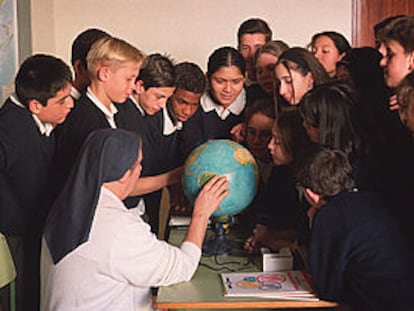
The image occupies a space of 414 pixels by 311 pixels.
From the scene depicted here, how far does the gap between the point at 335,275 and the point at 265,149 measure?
1.39 m

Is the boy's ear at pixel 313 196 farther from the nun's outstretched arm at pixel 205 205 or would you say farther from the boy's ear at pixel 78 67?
the boy's ear at pixel 78 67

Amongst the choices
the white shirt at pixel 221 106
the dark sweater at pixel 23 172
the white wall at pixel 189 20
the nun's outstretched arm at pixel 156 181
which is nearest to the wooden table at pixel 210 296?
the nun's outstretched arm at pixel 156 181

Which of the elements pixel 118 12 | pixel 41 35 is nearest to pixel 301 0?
pixel 118 12

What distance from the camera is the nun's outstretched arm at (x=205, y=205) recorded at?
2.45 metres

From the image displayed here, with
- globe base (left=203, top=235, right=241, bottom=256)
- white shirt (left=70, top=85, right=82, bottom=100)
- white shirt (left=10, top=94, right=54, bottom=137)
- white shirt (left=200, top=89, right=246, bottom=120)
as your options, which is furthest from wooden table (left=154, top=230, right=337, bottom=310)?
white shirt (left=200, top=89, right=246, bottom=120)

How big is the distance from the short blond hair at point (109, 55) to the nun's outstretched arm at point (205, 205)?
90 centimetres

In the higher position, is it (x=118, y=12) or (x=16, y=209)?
(x=118, y=12)

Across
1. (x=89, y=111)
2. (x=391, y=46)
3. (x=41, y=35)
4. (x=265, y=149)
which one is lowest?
(x=265, y=149)

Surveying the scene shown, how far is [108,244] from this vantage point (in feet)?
6.85

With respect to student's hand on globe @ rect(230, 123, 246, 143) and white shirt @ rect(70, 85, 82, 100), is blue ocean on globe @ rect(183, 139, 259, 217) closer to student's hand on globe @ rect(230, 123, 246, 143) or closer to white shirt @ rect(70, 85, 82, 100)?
student's hand on globe @ rect(230, 123, 246, 143)

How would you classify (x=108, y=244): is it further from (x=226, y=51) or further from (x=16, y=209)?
(x=226, y=51)

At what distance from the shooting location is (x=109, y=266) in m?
2.11

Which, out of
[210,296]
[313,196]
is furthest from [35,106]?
[313,196]

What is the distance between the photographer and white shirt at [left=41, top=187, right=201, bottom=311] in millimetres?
2098
